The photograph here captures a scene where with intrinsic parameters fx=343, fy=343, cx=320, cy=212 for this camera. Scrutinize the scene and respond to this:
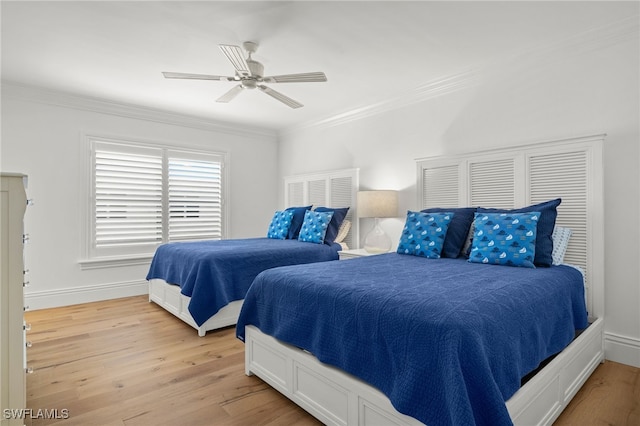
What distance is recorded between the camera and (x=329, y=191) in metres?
4.81

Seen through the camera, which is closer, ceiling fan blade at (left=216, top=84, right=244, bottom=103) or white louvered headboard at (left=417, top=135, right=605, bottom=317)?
white louvered headboard at (left=417, top=135, right=605, bottom=317)

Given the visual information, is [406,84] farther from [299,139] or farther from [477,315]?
[477,315]

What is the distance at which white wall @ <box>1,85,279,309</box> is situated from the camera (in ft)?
12.3

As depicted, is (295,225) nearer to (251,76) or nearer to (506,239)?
(251,76)

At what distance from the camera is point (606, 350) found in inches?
101

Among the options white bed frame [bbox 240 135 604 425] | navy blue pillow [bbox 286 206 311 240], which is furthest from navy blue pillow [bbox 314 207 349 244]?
white bed frame [bbox 240 135 604 425]

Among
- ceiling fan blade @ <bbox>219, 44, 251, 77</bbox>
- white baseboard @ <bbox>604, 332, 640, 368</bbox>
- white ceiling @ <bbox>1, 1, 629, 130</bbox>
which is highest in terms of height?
white ceiling @ <bbox>1, 1, 629, 130</bbox>

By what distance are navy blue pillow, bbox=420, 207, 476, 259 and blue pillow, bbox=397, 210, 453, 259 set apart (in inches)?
1.8

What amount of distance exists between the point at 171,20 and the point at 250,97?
1702mm

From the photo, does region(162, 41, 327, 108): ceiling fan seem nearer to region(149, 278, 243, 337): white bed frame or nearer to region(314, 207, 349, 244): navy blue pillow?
region(314, 207, 349, 244): navy blue pillow

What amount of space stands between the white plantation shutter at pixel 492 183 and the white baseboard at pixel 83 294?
4.17m

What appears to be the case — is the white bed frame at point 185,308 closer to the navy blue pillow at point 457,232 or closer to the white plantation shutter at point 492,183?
the navy blue pillow at point 457,232

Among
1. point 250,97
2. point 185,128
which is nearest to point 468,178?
point 250,97

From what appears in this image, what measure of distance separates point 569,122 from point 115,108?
4879 mm
